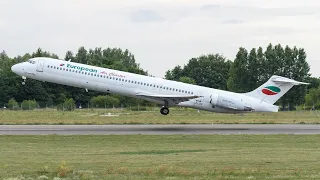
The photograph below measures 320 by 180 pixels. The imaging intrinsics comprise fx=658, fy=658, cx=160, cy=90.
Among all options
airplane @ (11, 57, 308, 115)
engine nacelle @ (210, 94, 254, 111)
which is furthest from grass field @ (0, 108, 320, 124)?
airplane @ (11, 57, 308, 115)

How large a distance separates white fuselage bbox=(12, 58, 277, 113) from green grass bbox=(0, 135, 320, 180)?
47.1 feet

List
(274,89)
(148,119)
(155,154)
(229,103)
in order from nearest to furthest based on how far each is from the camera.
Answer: (155,154) → (229,103) → (274,89) → (148,119)

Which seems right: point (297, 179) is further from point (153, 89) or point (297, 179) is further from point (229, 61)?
point (229, 61)

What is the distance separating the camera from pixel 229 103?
54656 millimetres

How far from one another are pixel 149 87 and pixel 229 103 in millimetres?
6831

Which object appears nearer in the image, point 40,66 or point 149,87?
point 40,66

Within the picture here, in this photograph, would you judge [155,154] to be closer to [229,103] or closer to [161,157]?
[161,157]

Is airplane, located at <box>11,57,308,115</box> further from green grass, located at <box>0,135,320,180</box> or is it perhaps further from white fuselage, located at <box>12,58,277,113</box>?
green grass, located at <box>0,135,320,180</box>

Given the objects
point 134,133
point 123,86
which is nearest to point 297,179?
point 134,133

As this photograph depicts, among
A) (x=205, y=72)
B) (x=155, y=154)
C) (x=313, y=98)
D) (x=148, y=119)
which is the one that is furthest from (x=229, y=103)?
(x=205, y=72)

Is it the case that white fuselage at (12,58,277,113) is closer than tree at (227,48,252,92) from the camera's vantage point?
Yes

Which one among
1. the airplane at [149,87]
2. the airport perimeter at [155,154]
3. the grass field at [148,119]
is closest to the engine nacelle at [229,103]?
the airplane at [149,87]

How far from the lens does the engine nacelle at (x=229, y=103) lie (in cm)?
5441

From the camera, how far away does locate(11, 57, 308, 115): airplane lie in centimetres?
5234
